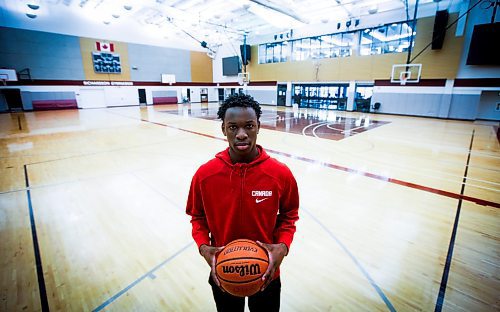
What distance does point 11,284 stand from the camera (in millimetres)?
1974

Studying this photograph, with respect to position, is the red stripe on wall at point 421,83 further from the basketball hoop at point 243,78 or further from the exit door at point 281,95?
the basketball hoop at point 243,78

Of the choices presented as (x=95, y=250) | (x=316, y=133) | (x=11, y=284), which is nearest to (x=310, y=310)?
(x=95, y=250)

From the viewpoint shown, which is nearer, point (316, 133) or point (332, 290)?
point (332, 290)

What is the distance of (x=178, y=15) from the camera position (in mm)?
14766

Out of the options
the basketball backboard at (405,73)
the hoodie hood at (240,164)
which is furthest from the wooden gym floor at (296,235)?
the basketball backboard at (405,73)

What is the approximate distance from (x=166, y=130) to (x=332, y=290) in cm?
827

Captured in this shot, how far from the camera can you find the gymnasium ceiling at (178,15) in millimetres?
13234

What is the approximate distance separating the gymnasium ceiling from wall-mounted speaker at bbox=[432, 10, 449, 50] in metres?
0.69

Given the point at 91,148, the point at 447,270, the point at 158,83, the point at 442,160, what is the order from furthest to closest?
the point at 158,83, the point at 91,148, the point at 442,160, the point at 447,270

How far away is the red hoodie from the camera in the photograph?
1137 mm

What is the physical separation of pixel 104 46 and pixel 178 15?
22.6ft

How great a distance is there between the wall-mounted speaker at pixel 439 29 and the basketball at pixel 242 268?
15.9 m

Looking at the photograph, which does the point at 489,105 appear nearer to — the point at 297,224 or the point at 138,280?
the point at 297,224

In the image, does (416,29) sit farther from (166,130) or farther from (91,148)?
(91,148)
